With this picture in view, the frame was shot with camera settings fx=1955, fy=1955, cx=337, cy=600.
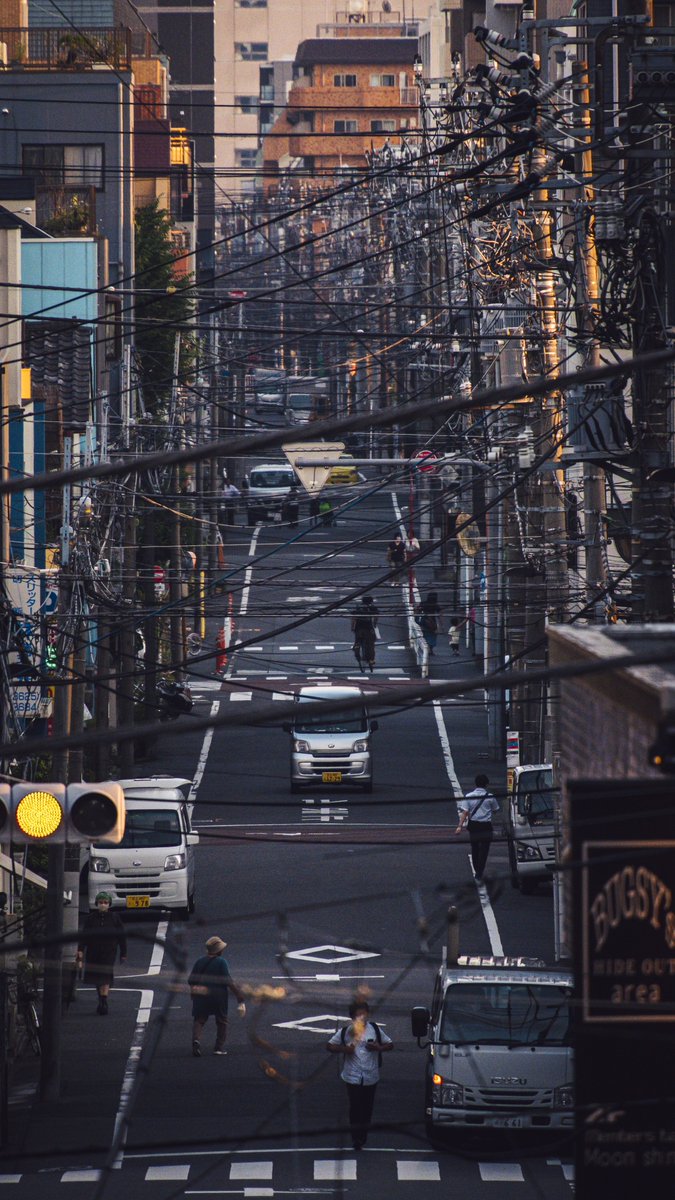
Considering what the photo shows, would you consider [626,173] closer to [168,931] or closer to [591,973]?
[591,973]

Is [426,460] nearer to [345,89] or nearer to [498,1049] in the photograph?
[498,1049]

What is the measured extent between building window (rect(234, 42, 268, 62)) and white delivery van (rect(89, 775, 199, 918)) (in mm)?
180777

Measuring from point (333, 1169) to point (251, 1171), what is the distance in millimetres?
699

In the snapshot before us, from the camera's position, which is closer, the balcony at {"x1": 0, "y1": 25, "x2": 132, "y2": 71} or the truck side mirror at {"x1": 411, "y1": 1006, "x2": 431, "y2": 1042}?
the truck side mirror at {"x1": 411, "y1": 1006, "x2": 431, "y2": 1042}

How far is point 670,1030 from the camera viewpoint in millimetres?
7492

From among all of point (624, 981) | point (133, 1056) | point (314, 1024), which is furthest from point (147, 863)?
→ point (624, 981)

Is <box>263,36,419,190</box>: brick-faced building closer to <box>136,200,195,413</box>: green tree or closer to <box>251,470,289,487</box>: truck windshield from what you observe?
<box>136,200,195,413</box>: green tree

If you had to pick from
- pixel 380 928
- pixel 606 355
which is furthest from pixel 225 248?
pixel 380 928

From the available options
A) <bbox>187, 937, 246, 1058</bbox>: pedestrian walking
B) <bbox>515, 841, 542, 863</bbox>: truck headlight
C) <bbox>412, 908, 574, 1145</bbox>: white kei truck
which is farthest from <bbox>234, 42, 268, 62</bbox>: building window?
<bbox>412, 908, 574, 1145</bbox>: white kei truck

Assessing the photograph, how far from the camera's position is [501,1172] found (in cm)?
1670

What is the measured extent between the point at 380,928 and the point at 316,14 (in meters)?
183

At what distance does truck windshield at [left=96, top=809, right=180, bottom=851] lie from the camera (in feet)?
86.6

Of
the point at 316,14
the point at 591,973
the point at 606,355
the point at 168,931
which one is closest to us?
the point at 591,973

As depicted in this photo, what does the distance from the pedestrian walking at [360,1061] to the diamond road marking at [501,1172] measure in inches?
42.7
